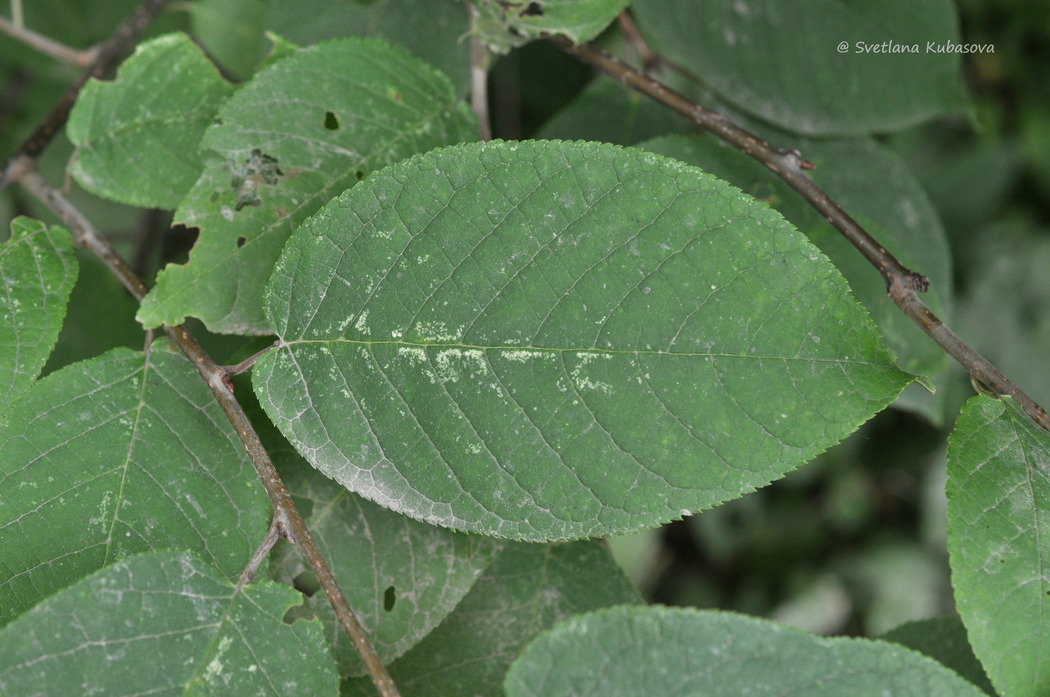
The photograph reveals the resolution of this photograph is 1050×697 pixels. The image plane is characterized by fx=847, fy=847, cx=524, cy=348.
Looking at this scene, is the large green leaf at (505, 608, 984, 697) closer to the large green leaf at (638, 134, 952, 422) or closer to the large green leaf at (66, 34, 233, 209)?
the large green leaf at (638, 134, 952, 422)

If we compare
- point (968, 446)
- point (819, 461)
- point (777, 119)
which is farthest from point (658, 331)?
point (819, 461)

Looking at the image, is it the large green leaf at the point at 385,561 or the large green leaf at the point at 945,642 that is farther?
the large green leaf at the point at 945,642

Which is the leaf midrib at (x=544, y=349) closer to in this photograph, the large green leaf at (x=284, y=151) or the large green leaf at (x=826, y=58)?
the large green leaf at (x=284, y=151)

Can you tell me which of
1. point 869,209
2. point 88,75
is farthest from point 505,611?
point 88,75

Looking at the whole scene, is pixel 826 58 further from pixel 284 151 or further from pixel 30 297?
pixel 30 297

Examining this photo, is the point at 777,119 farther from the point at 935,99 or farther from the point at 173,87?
the point at 173,87

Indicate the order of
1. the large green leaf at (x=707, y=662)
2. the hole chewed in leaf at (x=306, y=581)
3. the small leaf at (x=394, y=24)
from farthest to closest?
the small leaf at (x=394, y=24), the hole chewed in leaf at (x=306, y=581), the large green leaf at (x=707, y=662)

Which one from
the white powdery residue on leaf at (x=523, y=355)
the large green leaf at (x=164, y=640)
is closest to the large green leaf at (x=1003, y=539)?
the white powdery residue on leaf at (x=523, y=355)
